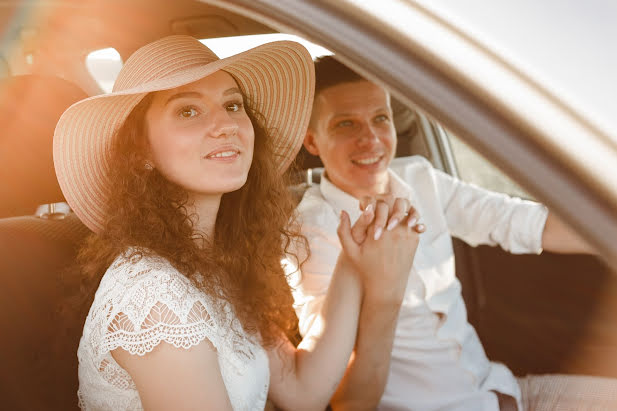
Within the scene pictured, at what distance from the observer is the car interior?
55.2 inches

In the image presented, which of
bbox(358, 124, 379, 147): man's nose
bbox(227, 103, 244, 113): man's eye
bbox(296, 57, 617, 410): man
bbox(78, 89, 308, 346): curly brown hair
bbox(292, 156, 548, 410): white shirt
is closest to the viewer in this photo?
bbox(78, 89, 308, 346): curly brown hair

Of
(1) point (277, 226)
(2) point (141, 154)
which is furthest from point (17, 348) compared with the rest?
(1) point (277, 226)

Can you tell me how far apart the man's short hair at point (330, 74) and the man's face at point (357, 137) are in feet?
0.06

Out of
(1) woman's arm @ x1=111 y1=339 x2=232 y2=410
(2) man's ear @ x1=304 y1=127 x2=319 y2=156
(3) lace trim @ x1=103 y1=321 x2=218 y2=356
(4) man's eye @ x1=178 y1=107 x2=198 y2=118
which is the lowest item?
(1) woman's arm @ x1=111 y1=339 x2=232 y2=410

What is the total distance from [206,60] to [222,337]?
672 millimetres

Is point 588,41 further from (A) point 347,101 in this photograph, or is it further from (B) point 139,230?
(A) point 347,101

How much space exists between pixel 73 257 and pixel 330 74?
1046 millimetres

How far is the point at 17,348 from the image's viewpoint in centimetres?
134

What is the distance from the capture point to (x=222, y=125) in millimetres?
1336

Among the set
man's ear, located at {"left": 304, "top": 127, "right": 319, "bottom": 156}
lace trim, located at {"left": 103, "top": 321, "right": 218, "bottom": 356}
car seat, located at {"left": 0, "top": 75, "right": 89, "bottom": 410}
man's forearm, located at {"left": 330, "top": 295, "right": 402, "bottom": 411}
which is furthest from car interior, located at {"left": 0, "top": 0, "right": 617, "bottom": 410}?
man's forearm, located at {"left": 330, "top": 295, "right": 402, "bottom": 411}

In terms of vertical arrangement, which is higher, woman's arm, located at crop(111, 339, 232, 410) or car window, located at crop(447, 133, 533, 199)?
car window, located at crop(447, 133, 533, 199)

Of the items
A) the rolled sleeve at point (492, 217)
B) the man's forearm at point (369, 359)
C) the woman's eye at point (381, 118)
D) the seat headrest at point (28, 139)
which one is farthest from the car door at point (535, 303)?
the seat headrest at point (28, 139)

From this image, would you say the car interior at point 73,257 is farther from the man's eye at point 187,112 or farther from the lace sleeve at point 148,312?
the man's eye at point 187,112

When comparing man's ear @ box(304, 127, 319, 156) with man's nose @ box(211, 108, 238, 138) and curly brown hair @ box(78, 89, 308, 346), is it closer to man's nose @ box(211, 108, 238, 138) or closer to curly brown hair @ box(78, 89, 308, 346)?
curly brown hair @ box(78, 89, 308, 346)
